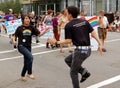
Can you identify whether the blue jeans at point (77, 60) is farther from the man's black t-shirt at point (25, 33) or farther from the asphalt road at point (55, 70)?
the man's black t-shirt at point (25, 33)

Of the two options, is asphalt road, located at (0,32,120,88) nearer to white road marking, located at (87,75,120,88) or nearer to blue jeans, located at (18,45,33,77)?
white road marking, located at (87,75,120,88)

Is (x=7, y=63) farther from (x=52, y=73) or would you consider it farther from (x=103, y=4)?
(x=103, y=4)

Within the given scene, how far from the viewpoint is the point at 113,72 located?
33.5 feet

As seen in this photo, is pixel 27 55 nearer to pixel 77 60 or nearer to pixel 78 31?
pixel 77 60

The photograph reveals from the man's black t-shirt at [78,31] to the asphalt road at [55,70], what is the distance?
1742 mm

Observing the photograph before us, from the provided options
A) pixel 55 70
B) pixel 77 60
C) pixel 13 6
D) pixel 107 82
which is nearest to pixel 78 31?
pixel 77 60

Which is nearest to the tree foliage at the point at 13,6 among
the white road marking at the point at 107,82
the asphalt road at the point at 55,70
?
the asphalt road at the point at 55,70

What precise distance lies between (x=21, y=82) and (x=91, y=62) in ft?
12.7

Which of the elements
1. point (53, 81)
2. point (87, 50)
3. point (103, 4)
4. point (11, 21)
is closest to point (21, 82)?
point (53, 81)

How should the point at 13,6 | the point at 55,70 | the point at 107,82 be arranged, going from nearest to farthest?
the point at 107,82 → the point at 55,70 → the point at 13,6

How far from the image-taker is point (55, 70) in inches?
423

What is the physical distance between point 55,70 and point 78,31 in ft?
13.1

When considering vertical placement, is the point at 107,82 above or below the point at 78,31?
below

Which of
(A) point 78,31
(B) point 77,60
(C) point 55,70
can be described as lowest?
(C) point 55,70
